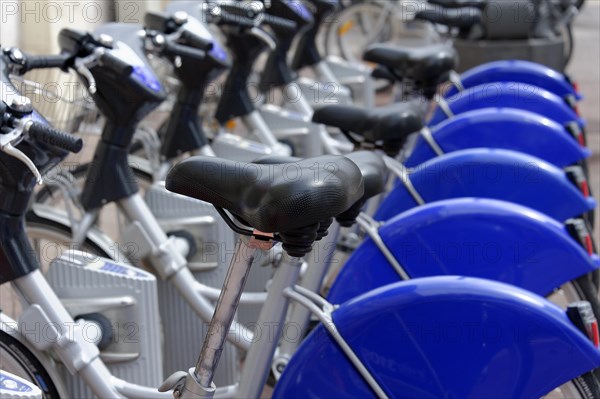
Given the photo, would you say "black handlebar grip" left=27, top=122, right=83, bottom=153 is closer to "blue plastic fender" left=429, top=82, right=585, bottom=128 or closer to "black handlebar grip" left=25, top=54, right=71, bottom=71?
"black handlebar grip" left=25, top=54, right=71, bottom=71

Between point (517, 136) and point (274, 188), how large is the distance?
87.5 inches

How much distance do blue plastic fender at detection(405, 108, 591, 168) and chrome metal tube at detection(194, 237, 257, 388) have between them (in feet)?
6.94

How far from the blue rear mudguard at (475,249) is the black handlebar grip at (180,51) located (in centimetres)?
83

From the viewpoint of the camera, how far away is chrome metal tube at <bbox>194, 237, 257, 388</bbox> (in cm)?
196

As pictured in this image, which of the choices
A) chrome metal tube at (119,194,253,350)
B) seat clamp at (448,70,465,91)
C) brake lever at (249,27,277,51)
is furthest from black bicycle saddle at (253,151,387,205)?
seat clamp at (448,70,465,91)

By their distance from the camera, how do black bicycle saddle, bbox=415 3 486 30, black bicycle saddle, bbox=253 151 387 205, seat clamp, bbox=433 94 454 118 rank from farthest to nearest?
black bicycle saddle, bbox=415 3 486 30 → seat clamp, bbox=433 94 454 118 → black bicycle saddle, bbox=253 151 387 205

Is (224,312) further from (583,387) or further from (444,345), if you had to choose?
(583,387)

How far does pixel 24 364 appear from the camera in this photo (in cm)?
254

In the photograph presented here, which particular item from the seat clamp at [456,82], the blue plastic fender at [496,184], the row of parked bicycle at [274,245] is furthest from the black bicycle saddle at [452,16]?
the blue plastic fender at [496,184]

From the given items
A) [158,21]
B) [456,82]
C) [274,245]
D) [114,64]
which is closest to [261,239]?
[274,245]

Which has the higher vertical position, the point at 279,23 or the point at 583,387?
the point at 583,387

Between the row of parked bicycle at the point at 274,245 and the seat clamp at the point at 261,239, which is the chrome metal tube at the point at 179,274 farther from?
the seat clamp at the point at 261,239

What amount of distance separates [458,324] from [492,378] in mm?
130

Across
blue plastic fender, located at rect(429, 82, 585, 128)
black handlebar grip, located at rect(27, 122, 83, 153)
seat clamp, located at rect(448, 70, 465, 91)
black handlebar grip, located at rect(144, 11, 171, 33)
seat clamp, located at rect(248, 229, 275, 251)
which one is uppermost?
seat clamp, located at rect(248, 229, 275, 251)
